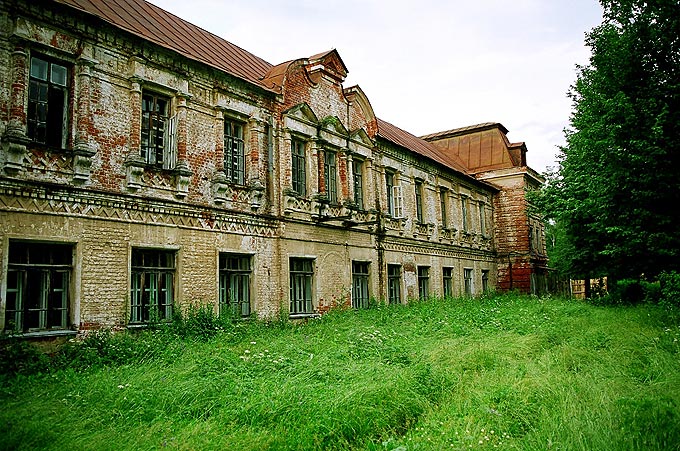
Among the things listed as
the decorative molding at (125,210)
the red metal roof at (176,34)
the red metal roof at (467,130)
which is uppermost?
the red metal roof at (467,130)

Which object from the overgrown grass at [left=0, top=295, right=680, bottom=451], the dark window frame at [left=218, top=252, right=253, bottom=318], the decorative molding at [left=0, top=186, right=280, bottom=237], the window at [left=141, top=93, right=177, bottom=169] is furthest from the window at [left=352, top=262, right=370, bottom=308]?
the window at [left=141, top=93, right=177, bottom=169]

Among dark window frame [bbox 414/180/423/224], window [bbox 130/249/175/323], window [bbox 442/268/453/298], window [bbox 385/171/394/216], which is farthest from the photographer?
window [bbox 442/268/453/298]

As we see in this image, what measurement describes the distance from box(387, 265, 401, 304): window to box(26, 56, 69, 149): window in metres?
11.9

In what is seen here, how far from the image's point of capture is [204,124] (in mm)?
11859

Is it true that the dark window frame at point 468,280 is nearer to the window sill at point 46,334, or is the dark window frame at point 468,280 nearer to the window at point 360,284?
the window at point 360,284

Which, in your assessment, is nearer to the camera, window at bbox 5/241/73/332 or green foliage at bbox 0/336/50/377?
green foliage at bbox 0/336/50/377

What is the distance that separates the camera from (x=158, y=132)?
438 inches

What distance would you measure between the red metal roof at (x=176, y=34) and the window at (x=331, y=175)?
10.4ft

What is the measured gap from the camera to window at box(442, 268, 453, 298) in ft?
73.6

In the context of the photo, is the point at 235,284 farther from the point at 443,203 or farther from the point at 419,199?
the point at 443,203

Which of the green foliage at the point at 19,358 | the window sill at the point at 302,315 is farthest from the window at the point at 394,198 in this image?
the green foliage at the point at 19,358

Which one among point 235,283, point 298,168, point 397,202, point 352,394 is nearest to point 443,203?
point 397,202

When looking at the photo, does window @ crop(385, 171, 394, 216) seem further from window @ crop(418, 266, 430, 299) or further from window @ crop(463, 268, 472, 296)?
window @ crop(463, 268, 472, 296)

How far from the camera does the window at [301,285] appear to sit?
1387 cm
